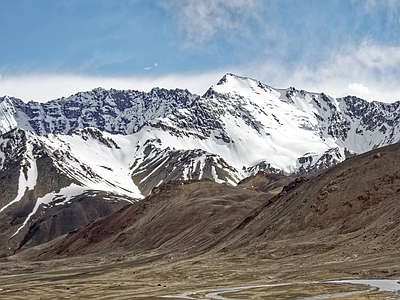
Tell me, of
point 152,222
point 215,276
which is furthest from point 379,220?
point 152,222

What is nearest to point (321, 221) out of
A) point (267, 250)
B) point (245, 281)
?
point (267, 250)

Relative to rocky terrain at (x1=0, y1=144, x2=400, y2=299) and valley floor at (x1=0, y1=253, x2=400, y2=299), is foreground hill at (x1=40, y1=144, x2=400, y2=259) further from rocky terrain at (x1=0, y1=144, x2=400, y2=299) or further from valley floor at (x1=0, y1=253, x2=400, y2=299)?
valley floor at (x1=0, y1=253, x2=400, y2=299)

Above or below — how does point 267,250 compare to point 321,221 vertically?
below

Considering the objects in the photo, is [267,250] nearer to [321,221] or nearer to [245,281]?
[321,221]

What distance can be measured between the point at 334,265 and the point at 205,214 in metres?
99.2

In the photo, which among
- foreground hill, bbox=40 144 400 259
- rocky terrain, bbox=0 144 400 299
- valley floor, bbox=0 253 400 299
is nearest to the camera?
valley floor, bbox=0 253 400 299

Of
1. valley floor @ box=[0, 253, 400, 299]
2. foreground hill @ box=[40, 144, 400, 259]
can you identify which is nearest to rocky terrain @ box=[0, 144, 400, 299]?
valley floor @ box=[0, 253, 400, 299]

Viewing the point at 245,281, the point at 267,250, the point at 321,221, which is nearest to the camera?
the point at 245,281

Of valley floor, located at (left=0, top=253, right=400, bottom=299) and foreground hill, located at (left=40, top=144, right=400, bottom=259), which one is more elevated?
foreground hill, located at (left=40, top=144, right=400, bottom=259)

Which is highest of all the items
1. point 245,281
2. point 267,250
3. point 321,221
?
point 321,221

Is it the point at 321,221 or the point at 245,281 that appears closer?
the point at 245,281

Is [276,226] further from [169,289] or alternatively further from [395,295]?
[395,295]

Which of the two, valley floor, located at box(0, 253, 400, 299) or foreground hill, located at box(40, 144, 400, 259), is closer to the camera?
valley floor, located at box(0, 253, 400, 299)

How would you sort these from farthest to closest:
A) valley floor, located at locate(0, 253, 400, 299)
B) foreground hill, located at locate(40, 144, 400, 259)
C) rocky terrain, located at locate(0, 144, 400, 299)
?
foreground hill, located at locate(40, 144, 400, 259) < rocky terrain, located at locate(0, 144, 400, 299) < valley floor, located at locate(0, 253, 400, 299)
